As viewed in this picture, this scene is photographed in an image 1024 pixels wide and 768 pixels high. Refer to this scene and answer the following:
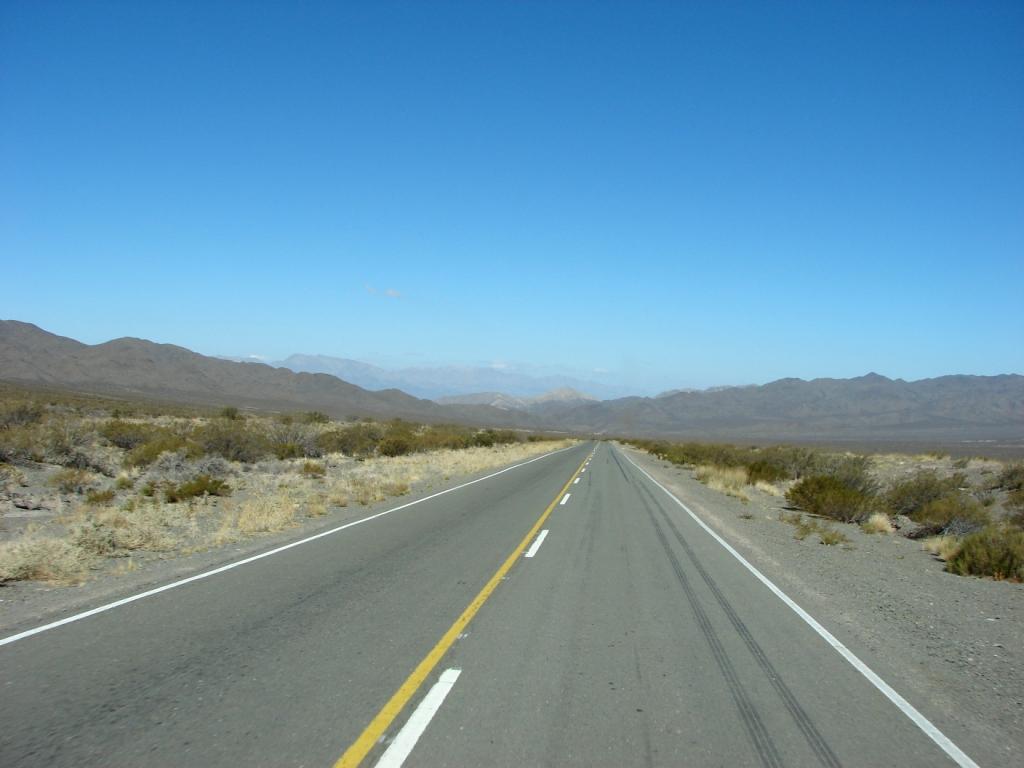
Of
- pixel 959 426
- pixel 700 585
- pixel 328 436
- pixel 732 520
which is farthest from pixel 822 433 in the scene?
pixel 700 585

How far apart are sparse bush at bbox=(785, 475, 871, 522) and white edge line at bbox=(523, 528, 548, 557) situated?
10.7 metres

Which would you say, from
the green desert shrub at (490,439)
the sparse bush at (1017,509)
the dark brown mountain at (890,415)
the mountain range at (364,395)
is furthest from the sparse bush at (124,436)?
the dark brown mountain at (890,415)

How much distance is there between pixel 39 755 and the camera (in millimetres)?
4152

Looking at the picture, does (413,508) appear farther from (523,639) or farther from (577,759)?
(577,759)

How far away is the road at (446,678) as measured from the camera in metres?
4.39

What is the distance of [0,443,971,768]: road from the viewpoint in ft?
14.4

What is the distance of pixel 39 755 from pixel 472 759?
2.65m

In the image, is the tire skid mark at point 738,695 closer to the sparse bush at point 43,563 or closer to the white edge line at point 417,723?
the white edge line at point 417,723

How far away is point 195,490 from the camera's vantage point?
1753 centimetres

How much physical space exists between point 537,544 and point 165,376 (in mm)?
136654

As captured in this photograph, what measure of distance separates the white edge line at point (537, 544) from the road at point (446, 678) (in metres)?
1.29

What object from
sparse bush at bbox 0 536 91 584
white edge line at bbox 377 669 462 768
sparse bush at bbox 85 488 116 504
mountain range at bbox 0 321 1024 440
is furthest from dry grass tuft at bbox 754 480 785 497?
mountain range at bbox 0 321 1024 440


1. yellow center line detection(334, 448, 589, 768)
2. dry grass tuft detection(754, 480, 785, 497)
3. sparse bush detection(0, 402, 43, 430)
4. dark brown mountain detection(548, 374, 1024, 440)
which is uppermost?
dark brown mountain detection(548, 374, 1024, 440)

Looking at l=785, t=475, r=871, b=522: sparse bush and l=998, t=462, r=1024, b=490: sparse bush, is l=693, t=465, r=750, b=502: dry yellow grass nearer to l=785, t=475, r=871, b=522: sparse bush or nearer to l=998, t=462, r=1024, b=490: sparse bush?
l=785, t=475, r=871, b=522: sparse bush
